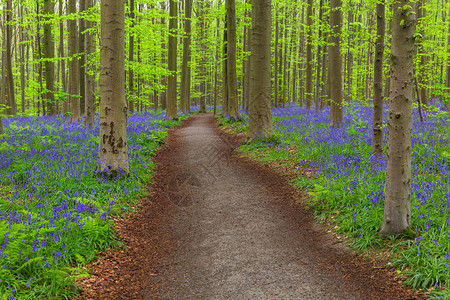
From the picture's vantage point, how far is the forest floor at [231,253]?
3793 millimetres

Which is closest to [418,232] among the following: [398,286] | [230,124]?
[398,286]

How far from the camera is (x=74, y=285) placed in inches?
143

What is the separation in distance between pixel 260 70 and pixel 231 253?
326 inches

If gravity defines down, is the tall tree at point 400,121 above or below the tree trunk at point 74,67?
below

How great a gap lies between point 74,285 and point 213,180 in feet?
16.9

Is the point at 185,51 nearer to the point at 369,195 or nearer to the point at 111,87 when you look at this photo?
the point at 111,87

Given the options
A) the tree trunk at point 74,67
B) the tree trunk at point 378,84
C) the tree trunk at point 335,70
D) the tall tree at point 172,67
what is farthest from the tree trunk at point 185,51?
the tree trunk at point 378,84

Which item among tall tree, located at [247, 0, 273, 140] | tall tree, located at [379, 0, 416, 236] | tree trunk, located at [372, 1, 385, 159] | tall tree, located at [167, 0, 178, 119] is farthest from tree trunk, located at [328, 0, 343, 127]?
tall tree, located at [167, 0, 178, 119]

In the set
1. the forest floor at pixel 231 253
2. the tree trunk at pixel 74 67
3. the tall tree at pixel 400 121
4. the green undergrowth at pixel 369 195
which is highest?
the tree trunk at pixel 74 67

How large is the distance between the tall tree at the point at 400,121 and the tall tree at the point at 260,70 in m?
7.29

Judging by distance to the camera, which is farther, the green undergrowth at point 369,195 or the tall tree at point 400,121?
the tall tree at point 400,121

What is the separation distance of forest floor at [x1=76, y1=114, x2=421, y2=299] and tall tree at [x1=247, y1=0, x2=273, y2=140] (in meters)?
3.87

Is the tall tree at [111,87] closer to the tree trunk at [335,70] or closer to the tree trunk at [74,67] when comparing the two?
the tree trunk at [335,70]

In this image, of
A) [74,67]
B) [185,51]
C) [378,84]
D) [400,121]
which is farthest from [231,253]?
[185,51]
